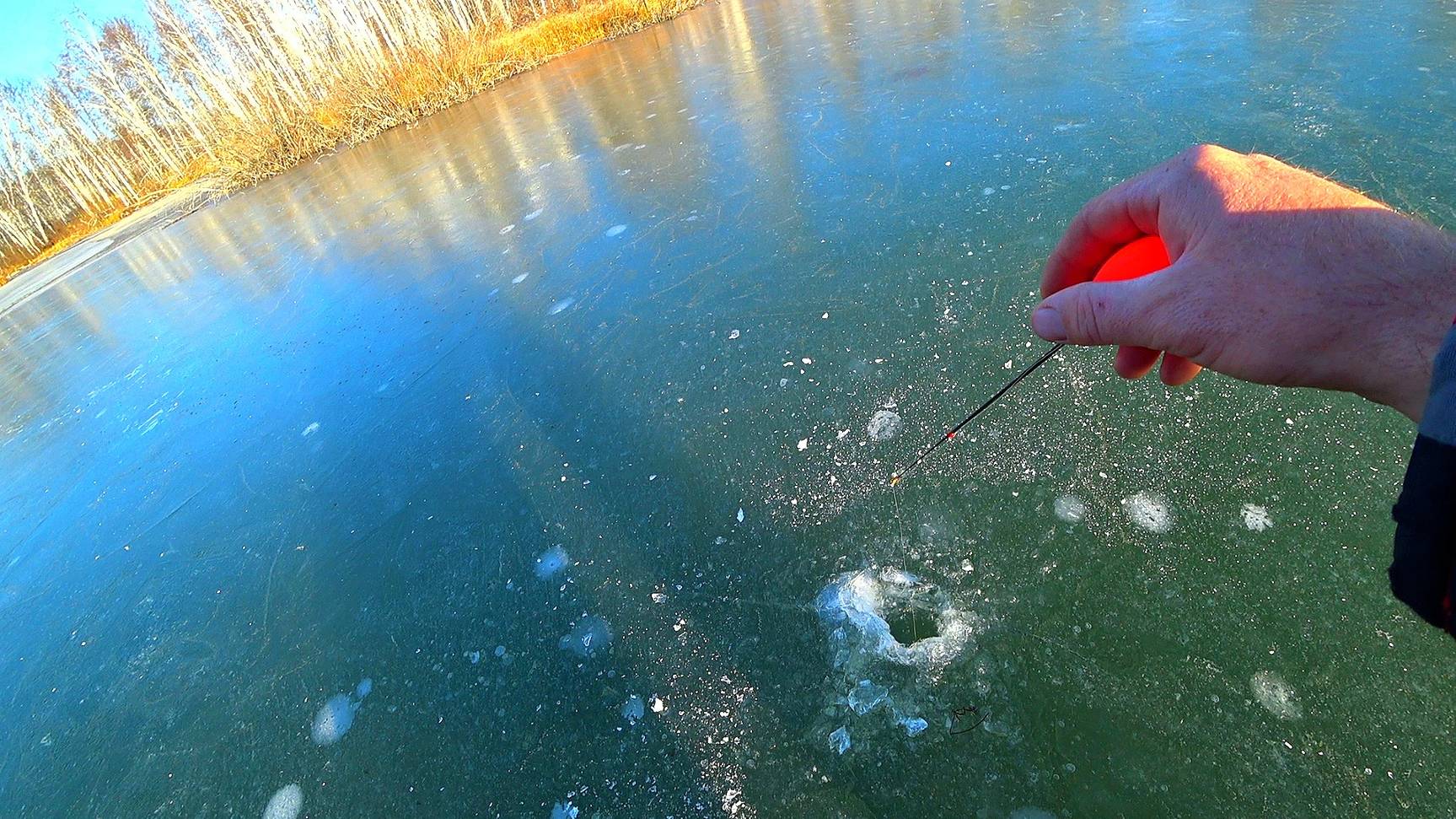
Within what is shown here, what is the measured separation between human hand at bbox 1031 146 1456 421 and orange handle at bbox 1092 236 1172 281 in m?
0.06

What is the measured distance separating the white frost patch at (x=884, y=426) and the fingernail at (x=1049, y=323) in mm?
740

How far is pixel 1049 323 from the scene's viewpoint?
1.00 m

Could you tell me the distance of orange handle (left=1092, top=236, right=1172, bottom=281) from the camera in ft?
3.48

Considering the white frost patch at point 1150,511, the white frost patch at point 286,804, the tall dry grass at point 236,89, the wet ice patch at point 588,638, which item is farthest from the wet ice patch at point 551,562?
the tall dry grass at point 236,89

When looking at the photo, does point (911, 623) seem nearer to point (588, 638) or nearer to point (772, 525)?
point (772, 525)

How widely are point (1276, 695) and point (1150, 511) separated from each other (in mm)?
415

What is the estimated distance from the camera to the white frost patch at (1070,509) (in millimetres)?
1435

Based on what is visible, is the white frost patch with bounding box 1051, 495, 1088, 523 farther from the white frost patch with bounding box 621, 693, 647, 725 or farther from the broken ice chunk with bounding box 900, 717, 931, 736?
the white frost patch with bounding box 621, 693, 647, 725

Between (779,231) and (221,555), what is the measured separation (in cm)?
246

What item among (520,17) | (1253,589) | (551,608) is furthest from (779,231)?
(520,17)

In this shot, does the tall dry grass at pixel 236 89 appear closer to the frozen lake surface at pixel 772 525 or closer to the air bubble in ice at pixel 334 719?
the frozen lake surface at pixel 772 525

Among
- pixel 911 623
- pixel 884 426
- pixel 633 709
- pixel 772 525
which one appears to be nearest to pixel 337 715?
pixel 633 709

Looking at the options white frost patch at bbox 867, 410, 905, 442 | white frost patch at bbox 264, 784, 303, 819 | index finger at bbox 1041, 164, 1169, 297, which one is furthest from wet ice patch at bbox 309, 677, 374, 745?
index finger at bbox 1041, 164, 1169, 297

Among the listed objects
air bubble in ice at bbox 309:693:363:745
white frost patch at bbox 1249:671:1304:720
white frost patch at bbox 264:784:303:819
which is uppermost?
air bubble in ice at bbox 309:693:363:745
